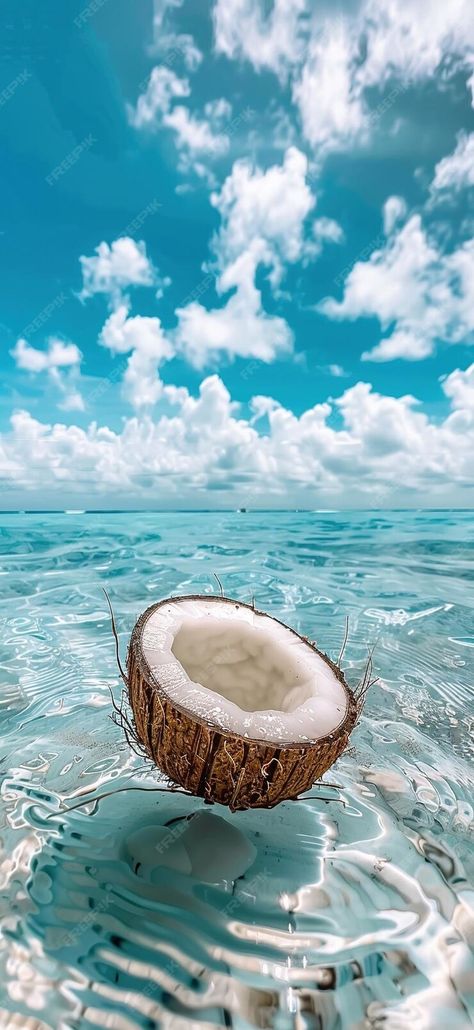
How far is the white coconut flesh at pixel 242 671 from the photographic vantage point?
1.84m

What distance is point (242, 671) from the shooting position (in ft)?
8.48

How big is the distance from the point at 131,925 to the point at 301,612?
5.12 metres

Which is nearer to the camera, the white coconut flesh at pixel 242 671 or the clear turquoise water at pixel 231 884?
the clear turquoise water at pixel 231 884

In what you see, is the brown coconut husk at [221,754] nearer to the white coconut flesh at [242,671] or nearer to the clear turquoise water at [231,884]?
the white coconut flesh at [242,671]

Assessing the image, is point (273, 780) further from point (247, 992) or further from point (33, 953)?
point (33, 953)

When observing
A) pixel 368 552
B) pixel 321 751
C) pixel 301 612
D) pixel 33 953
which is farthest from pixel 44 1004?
pixel 368 552

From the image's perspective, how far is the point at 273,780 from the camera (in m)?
1.81

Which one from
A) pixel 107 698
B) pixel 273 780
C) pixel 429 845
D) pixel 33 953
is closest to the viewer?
Answer: pixel 33 953

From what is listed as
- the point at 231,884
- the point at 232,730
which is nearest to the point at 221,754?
the point at 232,730

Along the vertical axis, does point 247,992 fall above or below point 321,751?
below

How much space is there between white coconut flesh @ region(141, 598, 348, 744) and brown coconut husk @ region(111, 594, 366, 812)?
0.04 m

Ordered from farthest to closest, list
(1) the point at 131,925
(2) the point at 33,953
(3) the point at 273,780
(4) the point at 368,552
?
(4) the point at 368,552 → (3) the point at 273,780 → (1) the point at 131,925 → (2) the point at 33,953

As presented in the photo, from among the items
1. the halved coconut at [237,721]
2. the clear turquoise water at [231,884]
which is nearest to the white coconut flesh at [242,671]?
the halved coconut at [237,721]

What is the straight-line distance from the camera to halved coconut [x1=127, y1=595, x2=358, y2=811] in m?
1.77
